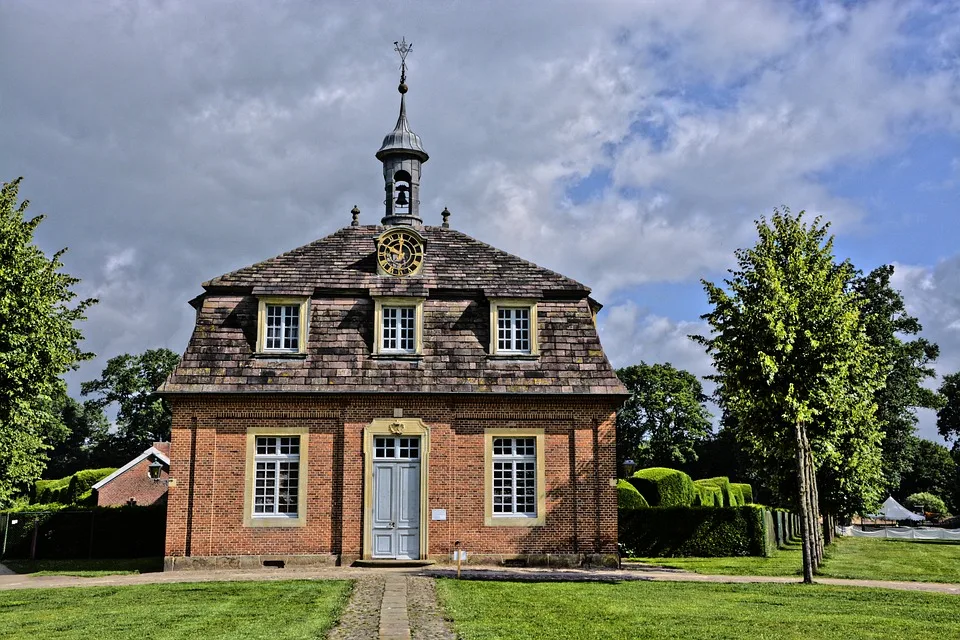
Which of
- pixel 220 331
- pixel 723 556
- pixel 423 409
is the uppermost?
pixel 220 331

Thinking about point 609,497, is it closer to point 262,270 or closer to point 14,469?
point 262,270

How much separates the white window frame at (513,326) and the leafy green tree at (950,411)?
229ft

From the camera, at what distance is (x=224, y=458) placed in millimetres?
21281

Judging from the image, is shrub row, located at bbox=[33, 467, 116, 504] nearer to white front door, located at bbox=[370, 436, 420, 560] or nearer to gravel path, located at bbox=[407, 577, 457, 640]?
white front door, located at bbox=[370, 436, 420, 560]

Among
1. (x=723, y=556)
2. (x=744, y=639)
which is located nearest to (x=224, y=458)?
(x=744, y=639)

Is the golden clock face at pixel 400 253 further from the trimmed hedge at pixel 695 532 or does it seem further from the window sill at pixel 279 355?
the trimmed hedge at pixel 695 532

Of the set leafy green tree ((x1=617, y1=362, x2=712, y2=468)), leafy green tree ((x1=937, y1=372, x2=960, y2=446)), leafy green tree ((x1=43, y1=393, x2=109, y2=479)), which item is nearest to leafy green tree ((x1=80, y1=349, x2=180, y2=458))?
leafy green tree ((x1=43, y1=393, x2=109, y2=479))

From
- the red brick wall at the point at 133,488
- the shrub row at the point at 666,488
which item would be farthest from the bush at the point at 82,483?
the shrub row at the point at 666,488

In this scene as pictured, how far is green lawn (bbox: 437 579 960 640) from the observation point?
11945mm

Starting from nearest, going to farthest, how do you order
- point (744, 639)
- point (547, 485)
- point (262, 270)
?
point (744, 639) < point (547, 485) < point (262, 270)

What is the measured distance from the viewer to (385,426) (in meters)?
21.6

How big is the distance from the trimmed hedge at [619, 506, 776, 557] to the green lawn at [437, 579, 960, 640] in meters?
9.42

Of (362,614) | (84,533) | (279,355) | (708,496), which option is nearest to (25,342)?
(279,355)

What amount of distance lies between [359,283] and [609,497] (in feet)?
28.4
